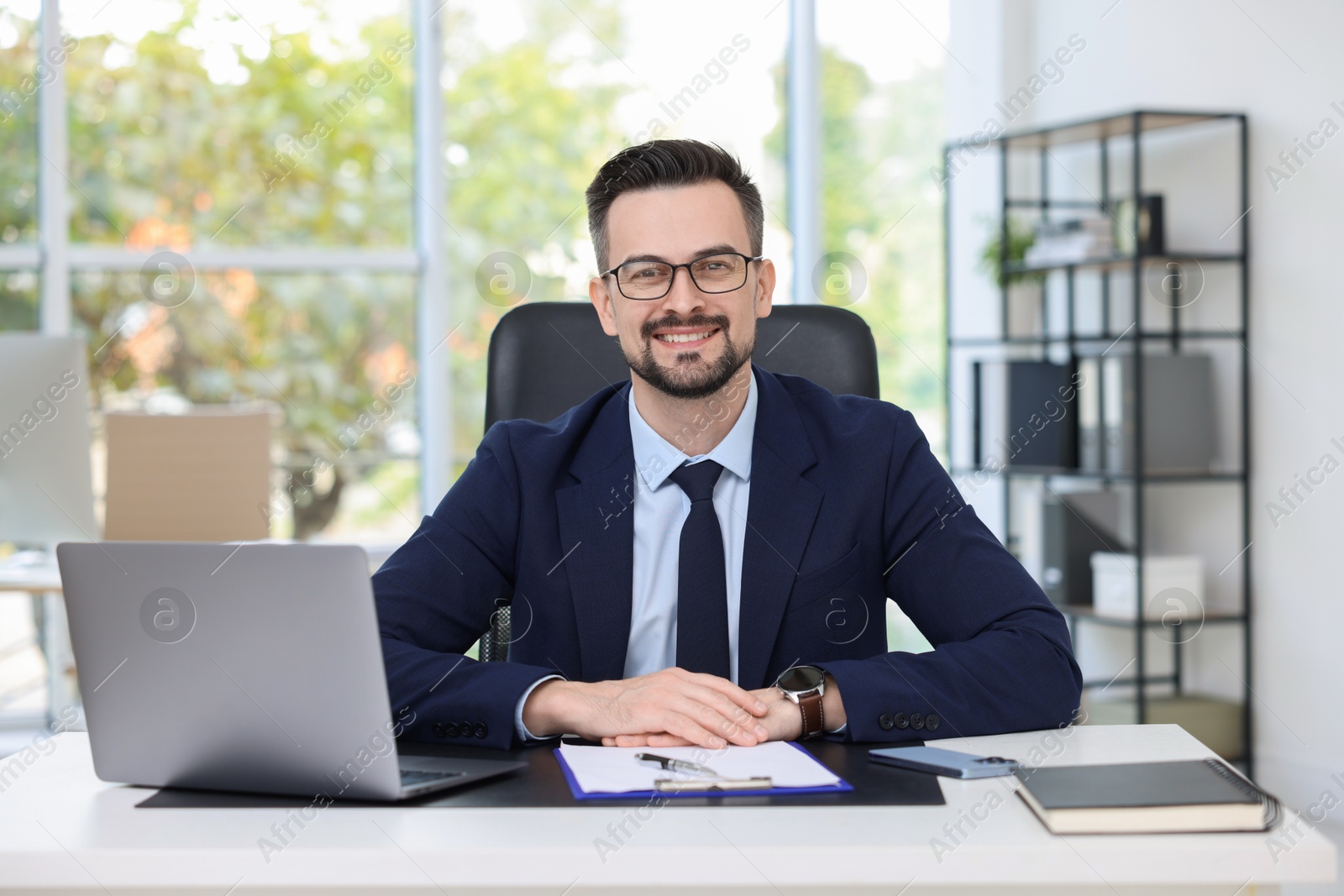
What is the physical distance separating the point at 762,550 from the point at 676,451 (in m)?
0.19

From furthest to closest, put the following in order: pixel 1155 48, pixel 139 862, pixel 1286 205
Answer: pixel 1155 48
pixel 1286 205
pixel 139 862

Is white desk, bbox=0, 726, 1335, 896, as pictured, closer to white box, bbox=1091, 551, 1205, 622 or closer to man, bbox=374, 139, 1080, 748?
man, bbox=374, 139, 1080, 748

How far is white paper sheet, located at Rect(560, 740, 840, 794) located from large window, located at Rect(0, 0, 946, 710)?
2986 mm

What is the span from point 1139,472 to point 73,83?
11.2 ft

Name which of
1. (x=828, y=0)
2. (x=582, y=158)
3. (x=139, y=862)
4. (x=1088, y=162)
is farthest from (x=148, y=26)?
(x=139, y=862)

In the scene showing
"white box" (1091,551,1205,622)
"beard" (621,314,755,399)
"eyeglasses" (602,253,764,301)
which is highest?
"eyeglasses" (602,253,764,301)

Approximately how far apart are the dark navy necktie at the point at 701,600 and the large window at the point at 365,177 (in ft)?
8.45

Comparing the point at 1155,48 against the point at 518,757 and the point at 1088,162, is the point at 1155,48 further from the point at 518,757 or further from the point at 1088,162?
the point at 518,757

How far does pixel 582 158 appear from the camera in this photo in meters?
4.12

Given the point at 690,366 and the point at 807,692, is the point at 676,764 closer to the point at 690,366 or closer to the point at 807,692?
the point at 807,692

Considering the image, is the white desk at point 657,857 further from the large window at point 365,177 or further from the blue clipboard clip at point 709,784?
the large window at point 365,177

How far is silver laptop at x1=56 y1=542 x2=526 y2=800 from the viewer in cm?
93

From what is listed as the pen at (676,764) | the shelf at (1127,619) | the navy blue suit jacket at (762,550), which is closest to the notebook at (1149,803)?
the pen at (676,764)

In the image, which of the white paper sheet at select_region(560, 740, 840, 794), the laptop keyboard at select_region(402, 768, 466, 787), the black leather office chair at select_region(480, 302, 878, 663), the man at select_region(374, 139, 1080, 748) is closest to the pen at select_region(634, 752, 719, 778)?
the white paper sheet at select_region(560, 740, 840, 794)
